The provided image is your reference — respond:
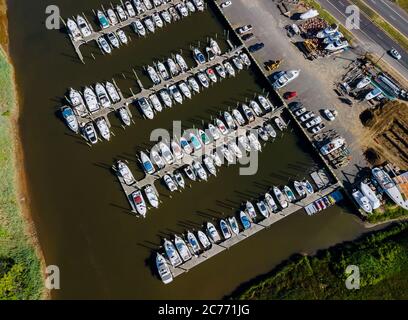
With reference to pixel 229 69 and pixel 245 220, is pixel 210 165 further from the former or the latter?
pixel 229 69

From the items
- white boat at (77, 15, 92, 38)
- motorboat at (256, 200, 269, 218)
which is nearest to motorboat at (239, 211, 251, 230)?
motorboat at (256, 200, 269, 218)

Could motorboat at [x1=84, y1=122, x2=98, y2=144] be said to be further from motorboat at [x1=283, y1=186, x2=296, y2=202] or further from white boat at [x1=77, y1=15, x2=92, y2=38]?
motorboat at [x1=283, y1=186, x2=296, y2=202]

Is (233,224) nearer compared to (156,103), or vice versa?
(233,224)

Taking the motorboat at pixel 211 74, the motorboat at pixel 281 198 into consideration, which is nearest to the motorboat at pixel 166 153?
the motorboat at pixel 211 74

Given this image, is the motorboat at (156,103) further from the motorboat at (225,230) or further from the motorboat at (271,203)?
the motorboat at (271,203)

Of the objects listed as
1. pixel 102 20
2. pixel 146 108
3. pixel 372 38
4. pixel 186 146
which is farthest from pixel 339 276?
pixel 102 20
